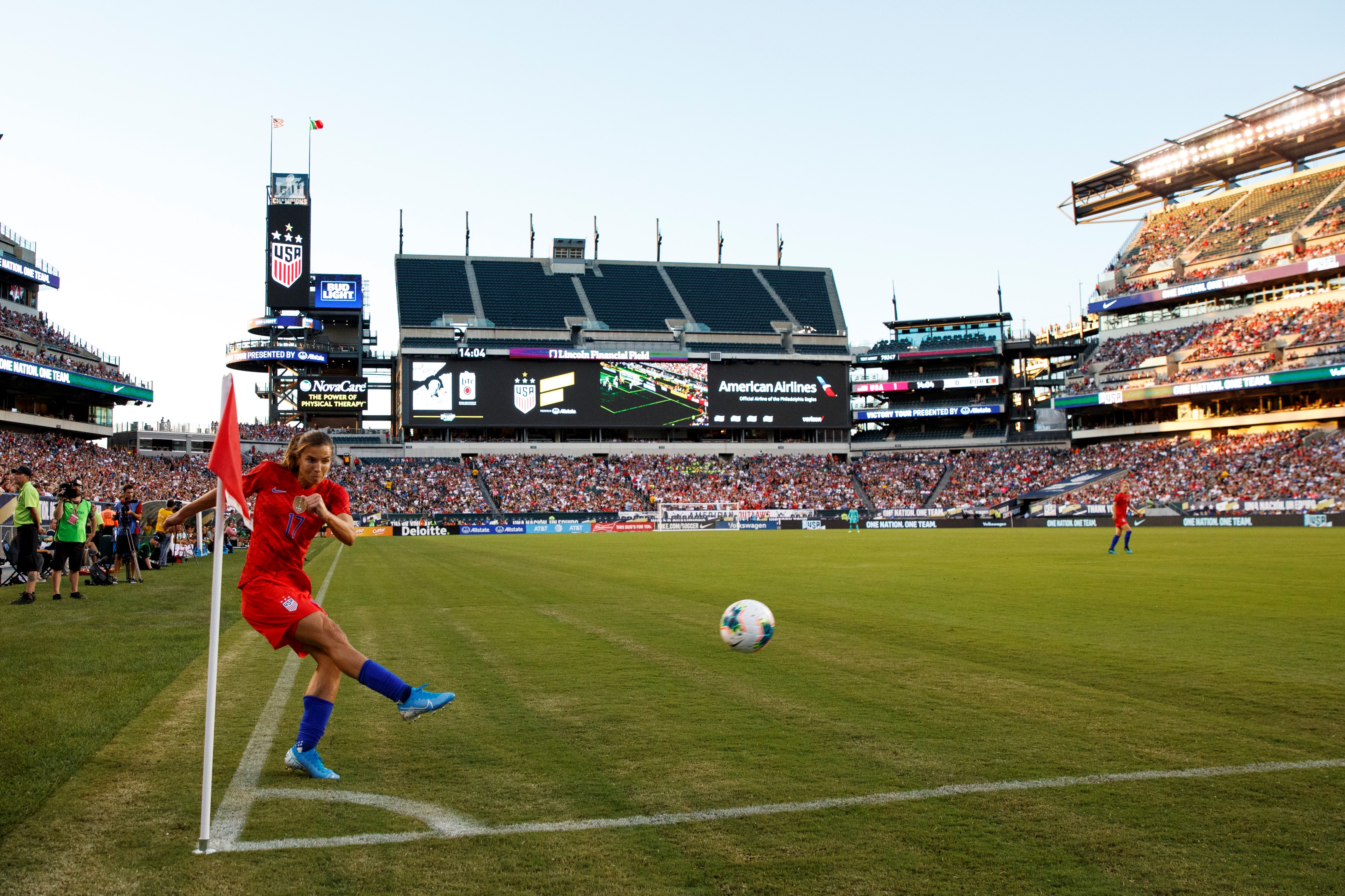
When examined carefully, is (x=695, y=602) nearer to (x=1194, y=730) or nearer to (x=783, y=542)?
(x=1194, y=730)

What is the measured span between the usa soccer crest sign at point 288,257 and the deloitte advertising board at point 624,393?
9759 mm

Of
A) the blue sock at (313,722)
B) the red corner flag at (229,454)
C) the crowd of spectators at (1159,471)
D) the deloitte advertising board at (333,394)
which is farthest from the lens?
the deloitte advertising board at (333,394)

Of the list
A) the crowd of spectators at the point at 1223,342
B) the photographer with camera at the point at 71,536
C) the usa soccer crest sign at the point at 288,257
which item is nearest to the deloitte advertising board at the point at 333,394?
the usa soccer crest sign at the point at 288,257

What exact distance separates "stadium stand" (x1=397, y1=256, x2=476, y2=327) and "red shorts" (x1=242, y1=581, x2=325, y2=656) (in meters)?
77.1

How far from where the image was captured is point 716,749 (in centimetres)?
608

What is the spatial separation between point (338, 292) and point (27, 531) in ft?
216

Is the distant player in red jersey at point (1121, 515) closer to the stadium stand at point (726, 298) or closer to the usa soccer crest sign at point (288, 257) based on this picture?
the stadium stand at point (726, 298)

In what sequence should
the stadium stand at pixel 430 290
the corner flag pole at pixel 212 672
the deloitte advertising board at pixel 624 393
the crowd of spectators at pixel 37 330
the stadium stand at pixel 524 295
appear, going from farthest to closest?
1. the stadium stand at pixel 524 295
2. the stadium stand at pixel 430 290
3. the deloitte advertising board at pixel 624 393
4. the crowd of spectators at pixel 37 330
5. the corner flag pole at pixel 212 672

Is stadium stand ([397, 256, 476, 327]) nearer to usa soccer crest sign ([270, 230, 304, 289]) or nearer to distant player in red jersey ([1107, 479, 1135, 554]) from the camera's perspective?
usa soccer crest sign ([270, 230, 304, 289])

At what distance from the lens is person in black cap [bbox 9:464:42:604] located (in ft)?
49.8

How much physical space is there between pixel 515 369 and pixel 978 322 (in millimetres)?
46518

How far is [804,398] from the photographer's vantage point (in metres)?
83.4

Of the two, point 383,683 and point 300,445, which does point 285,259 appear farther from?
point 383,683

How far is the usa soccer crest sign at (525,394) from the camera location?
76375 millimetres
